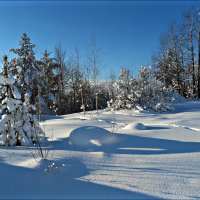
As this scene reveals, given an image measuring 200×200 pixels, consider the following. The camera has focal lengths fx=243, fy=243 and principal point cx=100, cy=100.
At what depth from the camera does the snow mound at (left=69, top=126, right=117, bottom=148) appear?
4.23 metres

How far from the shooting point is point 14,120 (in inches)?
184

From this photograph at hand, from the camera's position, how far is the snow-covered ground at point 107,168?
8.25ft

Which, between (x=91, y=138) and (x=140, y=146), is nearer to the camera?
(x=140, y=146)

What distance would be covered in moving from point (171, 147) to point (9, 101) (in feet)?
10.1

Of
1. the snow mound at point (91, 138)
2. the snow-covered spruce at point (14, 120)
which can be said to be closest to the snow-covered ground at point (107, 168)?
the snow mound at point (91, 138)

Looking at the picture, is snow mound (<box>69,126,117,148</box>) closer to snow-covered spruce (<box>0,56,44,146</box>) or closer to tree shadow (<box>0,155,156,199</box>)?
snow-covered spruce (<box>0,56,44,146</box>)

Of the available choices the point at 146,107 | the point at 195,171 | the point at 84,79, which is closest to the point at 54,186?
the point at 195,171

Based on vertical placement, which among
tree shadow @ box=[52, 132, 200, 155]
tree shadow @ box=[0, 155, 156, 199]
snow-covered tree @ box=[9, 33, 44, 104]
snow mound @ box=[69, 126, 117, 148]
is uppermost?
snow-covered tree @ box=[9, 33, 44, 104]

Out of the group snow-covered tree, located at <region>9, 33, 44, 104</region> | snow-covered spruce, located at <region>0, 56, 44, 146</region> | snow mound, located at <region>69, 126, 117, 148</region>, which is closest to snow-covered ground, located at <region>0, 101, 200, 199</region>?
snow mound, located at <region>69, 126, 117, 148</region>

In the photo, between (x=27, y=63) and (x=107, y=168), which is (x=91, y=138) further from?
(x=27, y=63)

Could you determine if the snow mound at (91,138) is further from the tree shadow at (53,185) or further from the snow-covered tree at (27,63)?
the snow-covered tree at (27,63)

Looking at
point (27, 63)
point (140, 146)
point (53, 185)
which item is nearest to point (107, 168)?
point (53, 185)

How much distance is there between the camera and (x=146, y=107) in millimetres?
10445

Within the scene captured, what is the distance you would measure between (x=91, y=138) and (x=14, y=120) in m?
1.56
